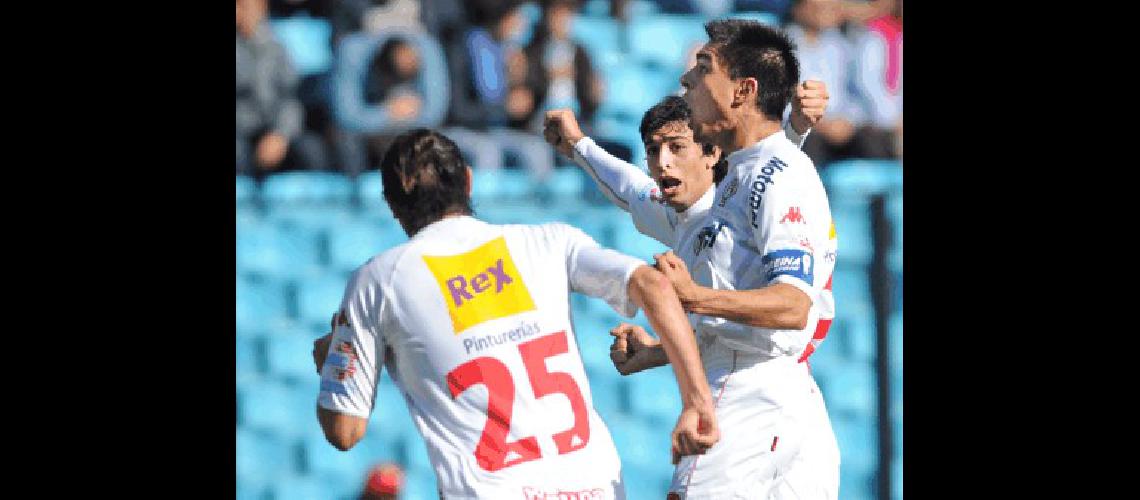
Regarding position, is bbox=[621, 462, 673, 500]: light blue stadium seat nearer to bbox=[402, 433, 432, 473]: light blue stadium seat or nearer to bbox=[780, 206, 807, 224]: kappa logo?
bbox=[402, 433, 432, 473]: light blue stadium seat

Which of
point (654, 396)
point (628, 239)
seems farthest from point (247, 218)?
point (654, 396)

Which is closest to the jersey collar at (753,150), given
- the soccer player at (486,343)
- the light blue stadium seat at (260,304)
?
the soccer player at (486,343)

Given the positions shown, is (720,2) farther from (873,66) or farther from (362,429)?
(362,429)

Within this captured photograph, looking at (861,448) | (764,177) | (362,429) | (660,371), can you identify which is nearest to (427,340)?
(362,429)

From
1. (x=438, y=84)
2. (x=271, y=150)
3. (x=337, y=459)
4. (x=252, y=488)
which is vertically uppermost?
(x=438, y=84)

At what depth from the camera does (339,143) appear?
618 centimetres

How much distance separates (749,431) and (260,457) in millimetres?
3081

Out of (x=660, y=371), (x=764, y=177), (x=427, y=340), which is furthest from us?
(x=660, y=371)

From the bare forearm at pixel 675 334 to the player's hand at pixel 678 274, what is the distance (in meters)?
0.15

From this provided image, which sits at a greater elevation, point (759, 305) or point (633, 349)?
point (759, 305)

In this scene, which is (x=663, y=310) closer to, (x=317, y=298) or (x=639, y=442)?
(x=639, y=442)

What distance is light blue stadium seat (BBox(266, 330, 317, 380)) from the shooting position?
20.2 feet

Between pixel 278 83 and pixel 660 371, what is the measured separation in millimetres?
2111

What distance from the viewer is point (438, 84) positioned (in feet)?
20.4
